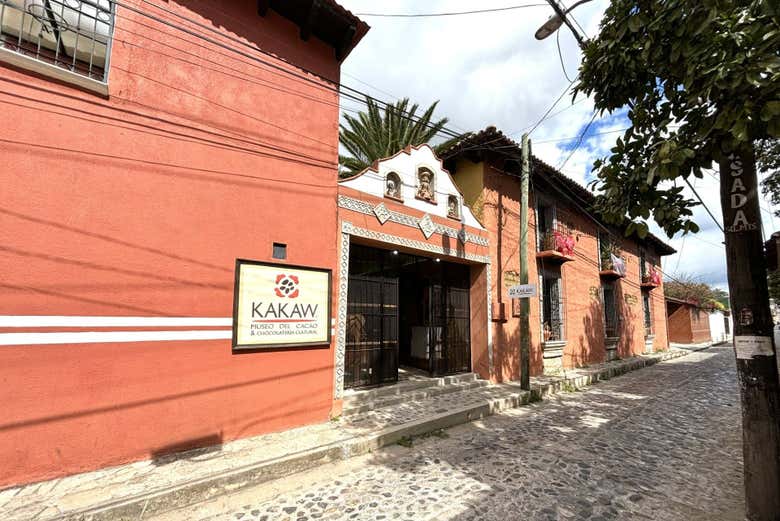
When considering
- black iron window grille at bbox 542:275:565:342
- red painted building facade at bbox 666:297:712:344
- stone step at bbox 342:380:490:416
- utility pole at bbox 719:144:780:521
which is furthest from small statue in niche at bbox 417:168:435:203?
red painted building facade at bbox 666:297:712:344

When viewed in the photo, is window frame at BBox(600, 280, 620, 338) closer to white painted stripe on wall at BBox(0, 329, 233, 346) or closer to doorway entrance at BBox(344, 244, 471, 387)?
doorway entrance at BBox(344, 244, 471, 387)

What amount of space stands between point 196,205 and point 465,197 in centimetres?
693

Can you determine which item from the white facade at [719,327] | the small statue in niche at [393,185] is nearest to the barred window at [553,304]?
the small statue in niche at [393,185]

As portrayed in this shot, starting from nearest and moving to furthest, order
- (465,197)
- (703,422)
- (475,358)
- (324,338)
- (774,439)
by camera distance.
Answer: (774,439) → (324,338) → (703,422) → (475,358) → (465,197)

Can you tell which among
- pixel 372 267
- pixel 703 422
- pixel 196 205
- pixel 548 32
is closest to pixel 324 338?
pixel 372 267

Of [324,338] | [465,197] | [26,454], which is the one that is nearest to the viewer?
[26,454]

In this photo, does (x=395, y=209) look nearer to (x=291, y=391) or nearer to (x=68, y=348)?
(x=291, y=391)

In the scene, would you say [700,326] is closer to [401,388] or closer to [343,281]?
[401,388]

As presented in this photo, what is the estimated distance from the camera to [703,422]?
20.1 ft

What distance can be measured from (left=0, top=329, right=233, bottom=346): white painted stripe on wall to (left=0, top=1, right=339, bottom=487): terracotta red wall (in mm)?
72

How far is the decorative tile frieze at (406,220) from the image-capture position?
6499 millimetres

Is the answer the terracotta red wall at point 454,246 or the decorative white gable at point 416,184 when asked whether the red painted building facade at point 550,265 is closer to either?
the terracotta red wall at point 454,246

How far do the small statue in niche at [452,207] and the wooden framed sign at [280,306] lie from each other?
12.7 ft

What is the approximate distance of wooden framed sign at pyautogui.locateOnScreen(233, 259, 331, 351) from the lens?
4996mm
